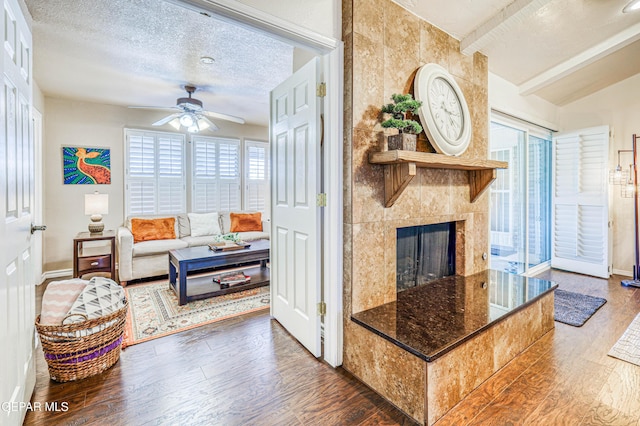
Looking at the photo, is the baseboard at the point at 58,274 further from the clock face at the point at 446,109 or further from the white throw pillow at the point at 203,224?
the clock face at the point at 446,109

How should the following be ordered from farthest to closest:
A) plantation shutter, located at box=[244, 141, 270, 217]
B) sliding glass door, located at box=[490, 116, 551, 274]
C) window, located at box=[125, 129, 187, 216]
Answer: plantation shutter, located at box=[244, 141, 270, 217] → window, located at box=[125, 129, 187, 216] → sliding glass door, located at box=[490, 116, 551, 274]

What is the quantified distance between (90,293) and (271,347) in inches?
51.4

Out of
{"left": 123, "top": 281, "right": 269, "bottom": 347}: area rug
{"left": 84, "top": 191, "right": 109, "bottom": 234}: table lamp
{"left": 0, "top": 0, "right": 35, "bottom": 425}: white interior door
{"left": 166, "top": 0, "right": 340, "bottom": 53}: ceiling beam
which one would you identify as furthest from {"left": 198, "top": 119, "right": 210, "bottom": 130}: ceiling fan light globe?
{"left": 166, "top": 0, "right": 340, "bottom": 53}: ceiling beam

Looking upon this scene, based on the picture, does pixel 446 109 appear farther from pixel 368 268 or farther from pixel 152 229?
pixel 152 229

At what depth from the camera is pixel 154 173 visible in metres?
5.09

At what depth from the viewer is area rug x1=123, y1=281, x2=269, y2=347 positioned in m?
2.68

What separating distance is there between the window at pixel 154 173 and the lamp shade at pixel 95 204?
851 mm

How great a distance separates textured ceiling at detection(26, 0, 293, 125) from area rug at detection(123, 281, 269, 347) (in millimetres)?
2452

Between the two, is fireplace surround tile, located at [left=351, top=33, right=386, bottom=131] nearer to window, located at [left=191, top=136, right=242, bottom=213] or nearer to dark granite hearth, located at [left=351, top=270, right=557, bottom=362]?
dark granite hearth, located at [left=351, top=270, right=557, bottom=362]

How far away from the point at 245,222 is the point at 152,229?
1427mm

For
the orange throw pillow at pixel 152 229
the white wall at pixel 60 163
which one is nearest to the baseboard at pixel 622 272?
the orange throw pillow at pixel 152 229

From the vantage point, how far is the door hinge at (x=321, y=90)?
6.91ft

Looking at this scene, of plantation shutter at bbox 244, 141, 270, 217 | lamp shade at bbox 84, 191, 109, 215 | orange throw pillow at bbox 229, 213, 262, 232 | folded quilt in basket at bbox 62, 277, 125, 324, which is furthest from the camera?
plantation shutter at bbox 244, 141, 270, 217

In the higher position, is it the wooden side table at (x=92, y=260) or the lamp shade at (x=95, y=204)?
the lamp shade at (x=95, y=204)
